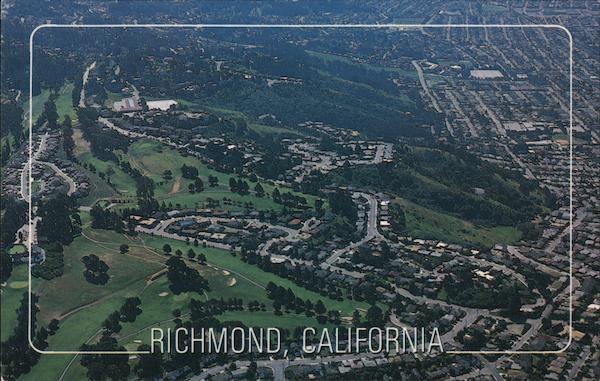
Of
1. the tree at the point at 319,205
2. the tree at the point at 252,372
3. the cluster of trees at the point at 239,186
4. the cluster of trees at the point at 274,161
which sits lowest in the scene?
the tree at the point at 252,372

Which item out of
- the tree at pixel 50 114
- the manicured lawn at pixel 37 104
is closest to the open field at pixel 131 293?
the tree at pixel 50 114

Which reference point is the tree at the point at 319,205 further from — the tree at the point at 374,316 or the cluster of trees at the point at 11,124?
the cluster of trees at the point at 11,124

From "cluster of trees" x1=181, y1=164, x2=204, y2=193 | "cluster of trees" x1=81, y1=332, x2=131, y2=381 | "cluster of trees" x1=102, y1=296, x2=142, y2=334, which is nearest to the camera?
"cluster of trees" x1=81, y1=332, x2=131, y2=381

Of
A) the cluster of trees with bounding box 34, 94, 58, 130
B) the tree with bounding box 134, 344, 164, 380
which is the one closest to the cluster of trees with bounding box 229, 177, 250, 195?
the cluster of trees with bounding box 34, 94, 58, 130

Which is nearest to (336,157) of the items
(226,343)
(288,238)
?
(288,238)

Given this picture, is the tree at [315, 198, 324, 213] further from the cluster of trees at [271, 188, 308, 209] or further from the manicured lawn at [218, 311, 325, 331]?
the manicured lawn at [218, 311, 325, 331]

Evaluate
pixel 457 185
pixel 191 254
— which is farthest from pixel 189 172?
pixel 457 185
